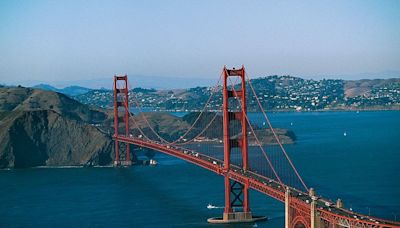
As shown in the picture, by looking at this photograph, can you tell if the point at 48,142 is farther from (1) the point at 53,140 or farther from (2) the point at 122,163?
(2) the point at 122,163

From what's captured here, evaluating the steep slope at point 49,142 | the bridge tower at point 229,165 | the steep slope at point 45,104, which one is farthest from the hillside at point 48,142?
the bridge tower at point 229,165

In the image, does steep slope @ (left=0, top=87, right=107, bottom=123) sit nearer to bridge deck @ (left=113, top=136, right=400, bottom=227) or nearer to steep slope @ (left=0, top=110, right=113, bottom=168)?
steep slope @ (left=0, top=110, right=113, bottom=168)

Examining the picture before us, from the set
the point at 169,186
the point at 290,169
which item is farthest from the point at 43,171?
the point at 290,169

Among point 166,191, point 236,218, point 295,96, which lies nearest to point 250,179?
point 236,218

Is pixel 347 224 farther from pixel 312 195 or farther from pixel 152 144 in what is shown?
pixel 152 144

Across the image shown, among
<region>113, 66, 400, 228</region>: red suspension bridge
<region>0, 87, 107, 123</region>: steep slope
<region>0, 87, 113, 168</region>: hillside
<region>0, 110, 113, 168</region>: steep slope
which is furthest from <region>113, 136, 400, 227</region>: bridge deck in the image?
<region>0, 87, 107, 123</region>: steep slope
